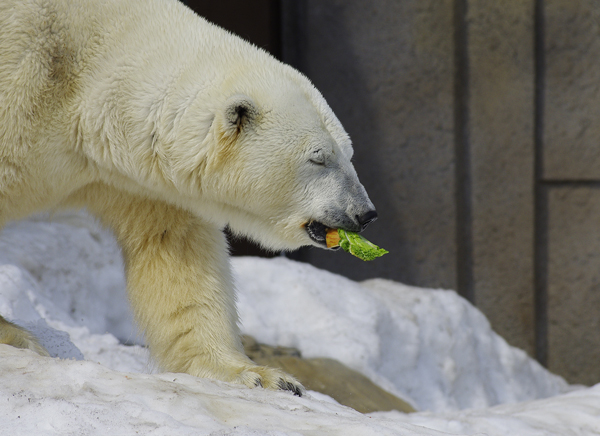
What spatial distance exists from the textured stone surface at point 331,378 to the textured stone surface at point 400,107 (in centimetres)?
173

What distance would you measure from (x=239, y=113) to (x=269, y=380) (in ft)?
2.53

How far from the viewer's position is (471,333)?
171 inches

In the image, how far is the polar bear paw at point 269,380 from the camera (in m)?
2.02

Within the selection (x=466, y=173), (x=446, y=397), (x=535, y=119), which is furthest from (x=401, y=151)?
(x=446, y=397)

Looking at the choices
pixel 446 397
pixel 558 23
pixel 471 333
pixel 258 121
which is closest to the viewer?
pixel 258 121

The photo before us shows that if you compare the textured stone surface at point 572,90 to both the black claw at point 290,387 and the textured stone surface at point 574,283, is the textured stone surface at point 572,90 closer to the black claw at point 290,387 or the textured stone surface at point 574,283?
the textured stone surface at point 574,283

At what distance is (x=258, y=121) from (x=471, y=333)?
9.21 feet

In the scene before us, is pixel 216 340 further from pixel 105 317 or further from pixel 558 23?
pixel 558 23

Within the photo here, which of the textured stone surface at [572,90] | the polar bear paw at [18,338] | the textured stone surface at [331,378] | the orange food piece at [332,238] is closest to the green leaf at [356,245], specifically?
the orange food piece at [332,238]

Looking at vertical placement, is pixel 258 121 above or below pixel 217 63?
below

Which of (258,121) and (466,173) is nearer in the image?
(258,121)

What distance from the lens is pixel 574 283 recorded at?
4926 millimetres

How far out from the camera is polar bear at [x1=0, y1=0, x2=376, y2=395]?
194 cm

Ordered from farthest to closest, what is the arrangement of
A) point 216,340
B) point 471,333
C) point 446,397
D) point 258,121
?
1. point 471,333
2. point 446,397
3. point 216,340
4. point 258,121
